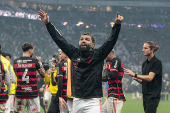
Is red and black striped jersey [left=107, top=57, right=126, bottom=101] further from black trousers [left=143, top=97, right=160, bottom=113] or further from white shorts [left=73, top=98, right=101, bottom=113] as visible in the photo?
white shorts [left=73, top=98, right=101, bottom=113]

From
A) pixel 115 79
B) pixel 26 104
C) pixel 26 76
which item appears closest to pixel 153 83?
pixel 115 79

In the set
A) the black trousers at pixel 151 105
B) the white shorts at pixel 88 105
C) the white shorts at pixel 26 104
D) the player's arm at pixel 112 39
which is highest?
the player's arm at pixel 112 39

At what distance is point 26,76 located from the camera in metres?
6.10

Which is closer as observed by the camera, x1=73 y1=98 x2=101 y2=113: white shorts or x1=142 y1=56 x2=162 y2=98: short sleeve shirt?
x1=73 y1=98 x2=101 y2=113: white shorts

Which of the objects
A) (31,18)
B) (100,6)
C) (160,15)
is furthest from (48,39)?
(160,15)

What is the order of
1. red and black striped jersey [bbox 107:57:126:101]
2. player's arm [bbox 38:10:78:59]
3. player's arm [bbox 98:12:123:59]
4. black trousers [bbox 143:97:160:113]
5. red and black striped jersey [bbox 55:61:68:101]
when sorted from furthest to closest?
red and black striped jersey [bbox 55:61:68:101], red and black striped jersey [bbox 107:57:126:101], black trousers [bbox 143:97:160:113], player's arm [bbox 38:10:78:59], player's arm [bbox 98:12:123:59]

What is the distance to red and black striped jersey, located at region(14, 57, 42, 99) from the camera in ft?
20.0

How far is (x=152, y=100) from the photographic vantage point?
16.6ft

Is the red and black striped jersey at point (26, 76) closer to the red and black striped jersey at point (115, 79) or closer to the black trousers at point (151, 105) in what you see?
the red and black striped jersey at point (115, 79)

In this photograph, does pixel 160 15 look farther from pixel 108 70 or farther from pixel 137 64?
pixel 108 70

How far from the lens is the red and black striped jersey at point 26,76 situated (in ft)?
20.0

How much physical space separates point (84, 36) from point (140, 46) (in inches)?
1272

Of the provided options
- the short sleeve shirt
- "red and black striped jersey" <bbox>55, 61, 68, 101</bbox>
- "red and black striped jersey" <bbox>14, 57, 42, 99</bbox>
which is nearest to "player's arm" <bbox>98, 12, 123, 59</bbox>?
the short sleeve shirt

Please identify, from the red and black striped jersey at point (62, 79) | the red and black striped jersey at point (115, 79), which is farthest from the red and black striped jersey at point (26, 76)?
the red and black striped jersey at point (115, 79)
